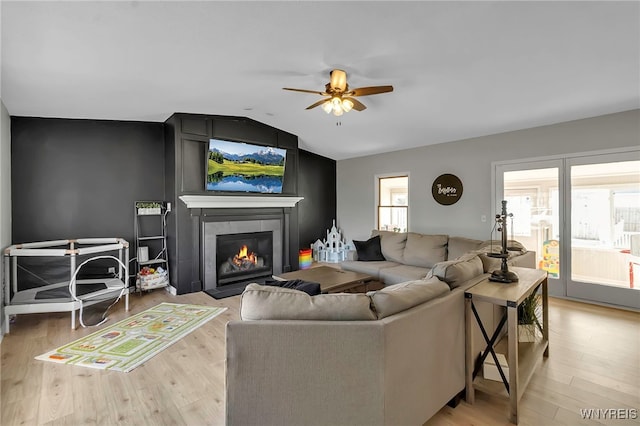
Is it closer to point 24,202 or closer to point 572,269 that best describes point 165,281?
point 24,202

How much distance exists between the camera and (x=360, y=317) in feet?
5.01

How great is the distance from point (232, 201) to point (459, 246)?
355 cm

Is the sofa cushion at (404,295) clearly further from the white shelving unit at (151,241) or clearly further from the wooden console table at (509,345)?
the white shelving unit at (151,241)

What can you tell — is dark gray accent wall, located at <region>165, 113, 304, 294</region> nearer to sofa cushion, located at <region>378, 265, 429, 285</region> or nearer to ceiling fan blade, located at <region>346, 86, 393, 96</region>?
ceiling fan blade, located at <region>346, 86, 393, 96</region>

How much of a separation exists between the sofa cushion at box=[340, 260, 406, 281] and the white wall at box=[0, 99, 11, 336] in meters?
4.09

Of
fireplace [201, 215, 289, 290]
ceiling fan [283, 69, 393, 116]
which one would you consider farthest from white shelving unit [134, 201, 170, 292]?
ceiling fan [283, 69, 393, 116]

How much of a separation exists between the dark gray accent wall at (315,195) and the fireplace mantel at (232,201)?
3.74 ft

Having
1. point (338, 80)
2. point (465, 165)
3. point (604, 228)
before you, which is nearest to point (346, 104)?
point (338, 80)

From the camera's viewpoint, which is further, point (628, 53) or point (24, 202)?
point (24, 202)

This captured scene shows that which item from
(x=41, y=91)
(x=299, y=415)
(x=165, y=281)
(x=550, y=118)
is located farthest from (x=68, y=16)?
(x=550, y=118)

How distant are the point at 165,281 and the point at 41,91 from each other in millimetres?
2779

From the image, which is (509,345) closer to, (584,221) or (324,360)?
(324,360)

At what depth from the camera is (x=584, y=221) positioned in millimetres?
4043

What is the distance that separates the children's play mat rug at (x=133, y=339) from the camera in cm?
255
